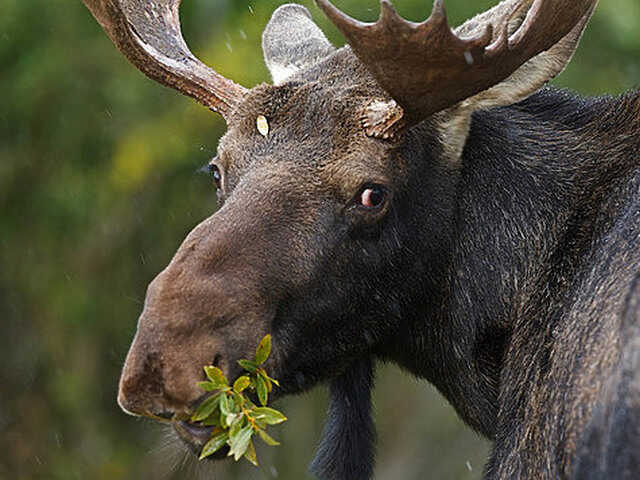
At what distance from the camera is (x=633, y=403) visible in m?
3.46

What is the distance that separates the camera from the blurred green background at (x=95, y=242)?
10.1 m

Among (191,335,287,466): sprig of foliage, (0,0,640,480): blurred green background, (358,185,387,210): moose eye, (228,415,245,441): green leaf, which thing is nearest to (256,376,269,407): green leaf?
(191,335,287,466): sprig of foliage

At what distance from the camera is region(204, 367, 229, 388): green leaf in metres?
3.96

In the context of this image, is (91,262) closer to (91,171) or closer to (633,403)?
(91,171)

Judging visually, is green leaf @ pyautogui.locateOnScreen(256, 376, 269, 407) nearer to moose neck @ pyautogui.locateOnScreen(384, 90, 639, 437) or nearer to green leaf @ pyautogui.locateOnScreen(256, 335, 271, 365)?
green leaf @ pyautogui.locateOnScreen(256, 335, 271, 365)

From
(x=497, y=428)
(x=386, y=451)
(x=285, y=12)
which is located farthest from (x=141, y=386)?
(x=386, y=451)

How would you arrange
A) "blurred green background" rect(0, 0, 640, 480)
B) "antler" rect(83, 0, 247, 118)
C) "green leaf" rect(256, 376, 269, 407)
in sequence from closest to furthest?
1. "green leaf" rect(256, 376, 269, 407)
2. "antler" rect(83, 0, 247, 118)
3. "blurred green background" rect(0, 0, 640, 480)

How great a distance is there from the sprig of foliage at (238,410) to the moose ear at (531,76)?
1239mm

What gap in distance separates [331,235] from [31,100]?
662 centimetres

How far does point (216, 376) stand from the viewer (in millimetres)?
3975

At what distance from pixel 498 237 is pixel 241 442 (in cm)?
125

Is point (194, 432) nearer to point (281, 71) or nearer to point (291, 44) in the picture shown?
point (281, 71)

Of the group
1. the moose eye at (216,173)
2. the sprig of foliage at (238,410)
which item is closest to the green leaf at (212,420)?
the sprig of foliage at (238,410)

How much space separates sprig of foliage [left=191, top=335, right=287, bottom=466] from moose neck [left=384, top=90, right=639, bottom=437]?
2.57ft
